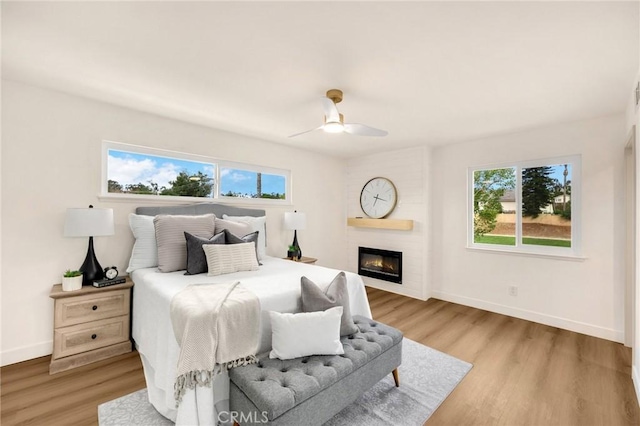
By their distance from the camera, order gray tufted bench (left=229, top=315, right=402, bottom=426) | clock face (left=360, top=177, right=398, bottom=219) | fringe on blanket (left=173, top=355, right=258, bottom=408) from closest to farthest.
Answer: gray tufted bench (left=229, top=315, right=402, bottom=426)
fringe on blanket (left=173, top=355, right=258, bottom=408)
clock face (left=360, top=177, right=398, bottom=219)

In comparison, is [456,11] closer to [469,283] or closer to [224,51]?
[224,51]

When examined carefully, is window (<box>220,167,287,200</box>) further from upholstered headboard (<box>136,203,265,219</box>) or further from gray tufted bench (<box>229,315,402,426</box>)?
gray tufted bench (<box>229,315,402,426</box>)

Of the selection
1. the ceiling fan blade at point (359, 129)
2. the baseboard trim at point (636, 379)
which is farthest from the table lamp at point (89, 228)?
the baseboard trim at point (636, 379)

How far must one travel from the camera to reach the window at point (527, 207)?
3.40m

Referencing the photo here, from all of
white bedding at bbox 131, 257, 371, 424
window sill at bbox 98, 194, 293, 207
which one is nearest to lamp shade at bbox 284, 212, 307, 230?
window sill at bbox 98, 194, 293, 207

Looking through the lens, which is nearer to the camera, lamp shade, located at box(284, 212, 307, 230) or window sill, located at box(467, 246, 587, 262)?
window sill, located at box(467, 246, 587, 262)

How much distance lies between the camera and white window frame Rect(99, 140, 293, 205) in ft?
9.59

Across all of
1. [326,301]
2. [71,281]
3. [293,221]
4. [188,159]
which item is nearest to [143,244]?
[71,281]

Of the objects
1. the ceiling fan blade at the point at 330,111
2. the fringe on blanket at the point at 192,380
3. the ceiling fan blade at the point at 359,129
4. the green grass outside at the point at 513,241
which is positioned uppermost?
the ceiling fan blade at the point at 330,111

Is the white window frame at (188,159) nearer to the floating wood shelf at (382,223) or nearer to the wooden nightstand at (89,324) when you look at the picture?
the wooden nightstand at (89,324)

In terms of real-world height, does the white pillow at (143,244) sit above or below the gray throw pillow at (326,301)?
above

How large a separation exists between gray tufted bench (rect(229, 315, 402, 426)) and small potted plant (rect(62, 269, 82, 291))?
1.82m

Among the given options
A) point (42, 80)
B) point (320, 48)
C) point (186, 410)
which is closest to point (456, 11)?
point (320, 48)

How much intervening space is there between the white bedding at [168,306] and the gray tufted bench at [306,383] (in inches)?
6.9
